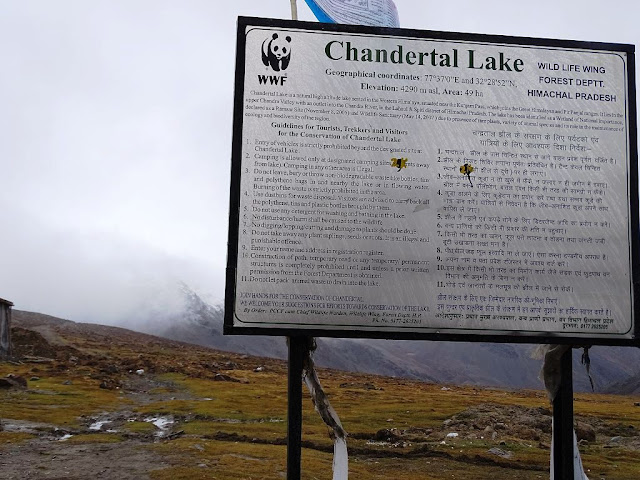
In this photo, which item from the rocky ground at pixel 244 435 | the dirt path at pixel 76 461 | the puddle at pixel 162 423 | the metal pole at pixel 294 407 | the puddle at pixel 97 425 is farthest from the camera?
the puddle at pixel 97 425

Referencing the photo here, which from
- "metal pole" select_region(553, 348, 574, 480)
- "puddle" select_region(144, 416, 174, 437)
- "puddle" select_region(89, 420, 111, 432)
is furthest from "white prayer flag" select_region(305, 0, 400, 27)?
"puddle" select_region(89, 420, 111, 432)

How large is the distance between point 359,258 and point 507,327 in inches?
87.6

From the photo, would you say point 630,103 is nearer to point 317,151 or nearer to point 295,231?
point 317,151

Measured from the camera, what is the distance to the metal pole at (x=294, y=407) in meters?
8.66

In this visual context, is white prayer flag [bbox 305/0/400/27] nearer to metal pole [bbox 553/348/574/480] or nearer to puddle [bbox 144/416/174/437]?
metal pole [bbox 553/348/574/480]

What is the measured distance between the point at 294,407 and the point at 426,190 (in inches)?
138

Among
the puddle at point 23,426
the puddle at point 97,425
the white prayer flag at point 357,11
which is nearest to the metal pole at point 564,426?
the white prayer flag at point 357,11

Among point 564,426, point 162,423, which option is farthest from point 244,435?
point 564,426

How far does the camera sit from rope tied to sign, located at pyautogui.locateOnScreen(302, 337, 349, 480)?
9.06m

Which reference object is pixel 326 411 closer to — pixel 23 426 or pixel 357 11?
pixel 357 11

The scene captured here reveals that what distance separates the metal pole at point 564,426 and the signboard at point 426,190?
74 cm

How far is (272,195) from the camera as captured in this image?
8648 millimetres

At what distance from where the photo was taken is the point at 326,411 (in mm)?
9344

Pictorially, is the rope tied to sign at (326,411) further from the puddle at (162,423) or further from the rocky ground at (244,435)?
the puddle at (162,423)
